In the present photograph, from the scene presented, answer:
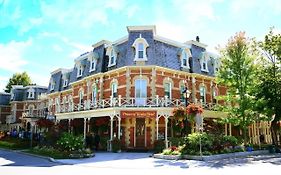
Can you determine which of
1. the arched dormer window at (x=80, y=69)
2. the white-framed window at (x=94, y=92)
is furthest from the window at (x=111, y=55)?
the arched dormer window at (x=80, y=69)

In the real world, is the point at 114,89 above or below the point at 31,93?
below

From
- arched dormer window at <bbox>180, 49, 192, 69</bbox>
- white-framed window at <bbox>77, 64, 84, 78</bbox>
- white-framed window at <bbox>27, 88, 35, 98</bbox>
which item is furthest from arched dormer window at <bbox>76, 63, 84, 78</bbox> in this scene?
white-framed window at <bbox>27, 88, 35, 98</bbox>

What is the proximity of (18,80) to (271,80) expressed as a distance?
185ft

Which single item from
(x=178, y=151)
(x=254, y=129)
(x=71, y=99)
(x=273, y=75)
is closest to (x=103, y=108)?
(x=178, y=151)

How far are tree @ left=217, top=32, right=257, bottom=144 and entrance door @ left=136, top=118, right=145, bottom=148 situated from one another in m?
7.24

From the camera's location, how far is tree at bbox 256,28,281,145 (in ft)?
76.4

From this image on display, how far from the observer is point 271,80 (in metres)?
23.4

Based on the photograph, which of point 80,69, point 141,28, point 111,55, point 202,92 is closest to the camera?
point 141,28

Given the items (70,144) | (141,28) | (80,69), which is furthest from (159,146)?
(80,69)

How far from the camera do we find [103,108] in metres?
23.7

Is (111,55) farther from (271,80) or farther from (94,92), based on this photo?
(271,80)

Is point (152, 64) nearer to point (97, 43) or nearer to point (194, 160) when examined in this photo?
point (97, 43)

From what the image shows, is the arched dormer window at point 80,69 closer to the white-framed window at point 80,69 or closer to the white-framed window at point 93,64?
the white-framed window at point 80,69

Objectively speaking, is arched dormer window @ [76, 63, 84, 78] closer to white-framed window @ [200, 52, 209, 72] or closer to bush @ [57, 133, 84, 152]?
bush @ [57, 133, 84, 152]
